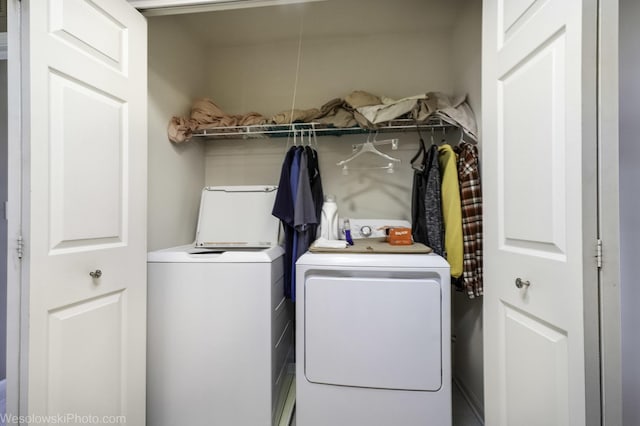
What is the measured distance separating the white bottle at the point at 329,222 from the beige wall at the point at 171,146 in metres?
1.05

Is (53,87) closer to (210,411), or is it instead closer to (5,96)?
(5,96)

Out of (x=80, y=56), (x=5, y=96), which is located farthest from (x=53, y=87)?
(x=5, y=96)

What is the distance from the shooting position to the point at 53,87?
93 centimetres

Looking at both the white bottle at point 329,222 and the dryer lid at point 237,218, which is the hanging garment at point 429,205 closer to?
the white bottle at point 329,222

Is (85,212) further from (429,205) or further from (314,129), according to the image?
(429,205)

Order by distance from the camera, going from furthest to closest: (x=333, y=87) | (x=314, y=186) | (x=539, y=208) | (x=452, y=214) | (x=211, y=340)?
(x=333, y=87) → (x=314, y=186) → (x=452, y=214) → (x=211, y=340) → (x=539, y=208)

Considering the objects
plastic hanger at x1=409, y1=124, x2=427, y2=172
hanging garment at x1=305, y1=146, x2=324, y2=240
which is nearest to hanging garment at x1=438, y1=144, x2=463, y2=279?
plastic hanger at x1=409, y1=124, x2=427, y2=172

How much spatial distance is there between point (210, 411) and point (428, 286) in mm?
1355

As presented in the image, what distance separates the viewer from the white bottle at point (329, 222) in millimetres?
1870

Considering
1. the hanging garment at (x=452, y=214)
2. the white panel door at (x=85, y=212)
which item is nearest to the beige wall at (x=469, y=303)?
the hanging garment at (x=452, y=214)

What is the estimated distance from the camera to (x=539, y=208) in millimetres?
825

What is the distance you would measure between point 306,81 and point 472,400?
2634 mm

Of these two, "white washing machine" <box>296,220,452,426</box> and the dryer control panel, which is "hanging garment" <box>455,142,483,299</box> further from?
the dryer control panel

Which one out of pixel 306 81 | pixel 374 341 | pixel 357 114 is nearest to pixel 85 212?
pixel 374 341
